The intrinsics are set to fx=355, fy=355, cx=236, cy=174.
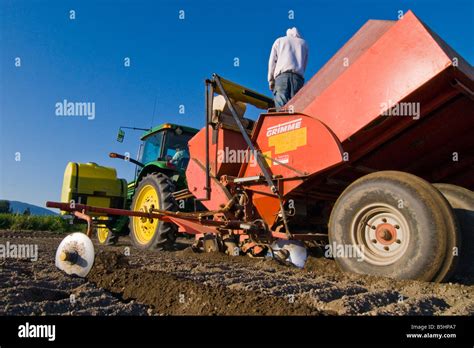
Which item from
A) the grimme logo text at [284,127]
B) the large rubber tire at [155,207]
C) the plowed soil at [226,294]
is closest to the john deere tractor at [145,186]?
the large rubber tire at [155,207]

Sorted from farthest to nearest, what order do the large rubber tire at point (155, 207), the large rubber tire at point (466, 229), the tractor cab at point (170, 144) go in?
the tractor cab at point (170, 144) → the large rubber tire at point (155, 207) → the large rubber tire at point (466, 229)

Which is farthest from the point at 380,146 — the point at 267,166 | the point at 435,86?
the point at 267,166

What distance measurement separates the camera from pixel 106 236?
8.97 m

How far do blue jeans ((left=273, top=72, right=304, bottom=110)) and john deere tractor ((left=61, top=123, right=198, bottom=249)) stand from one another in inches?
88.2

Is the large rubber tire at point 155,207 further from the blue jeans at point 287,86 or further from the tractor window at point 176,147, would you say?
the blue jeans at point 287,86

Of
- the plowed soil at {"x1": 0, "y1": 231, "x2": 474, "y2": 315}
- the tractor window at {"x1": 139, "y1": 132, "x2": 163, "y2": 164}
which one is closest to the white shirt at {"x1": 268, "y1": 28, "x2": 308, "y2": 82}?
the plowed soil at {"x1": 0, "y1": 231, "x2": 474, "y2": 315}

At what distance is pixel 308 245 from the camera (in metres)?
4.04

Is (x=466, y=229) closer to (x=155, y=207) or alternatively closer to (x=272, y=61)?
(x=272, y=61)

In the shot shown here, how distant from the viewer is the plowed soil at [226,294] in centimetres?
188

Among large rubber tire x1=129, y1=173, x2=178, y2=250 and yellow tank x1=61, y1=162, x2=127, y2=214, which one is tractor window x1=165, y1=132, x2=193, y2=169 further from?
yellow tank x1=61, y1=162, x2=127, y2=214

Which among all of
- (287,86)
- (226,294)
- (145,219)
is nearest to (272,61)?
(287,86)

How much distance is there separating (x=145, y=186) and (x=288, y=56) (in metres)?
3.26
